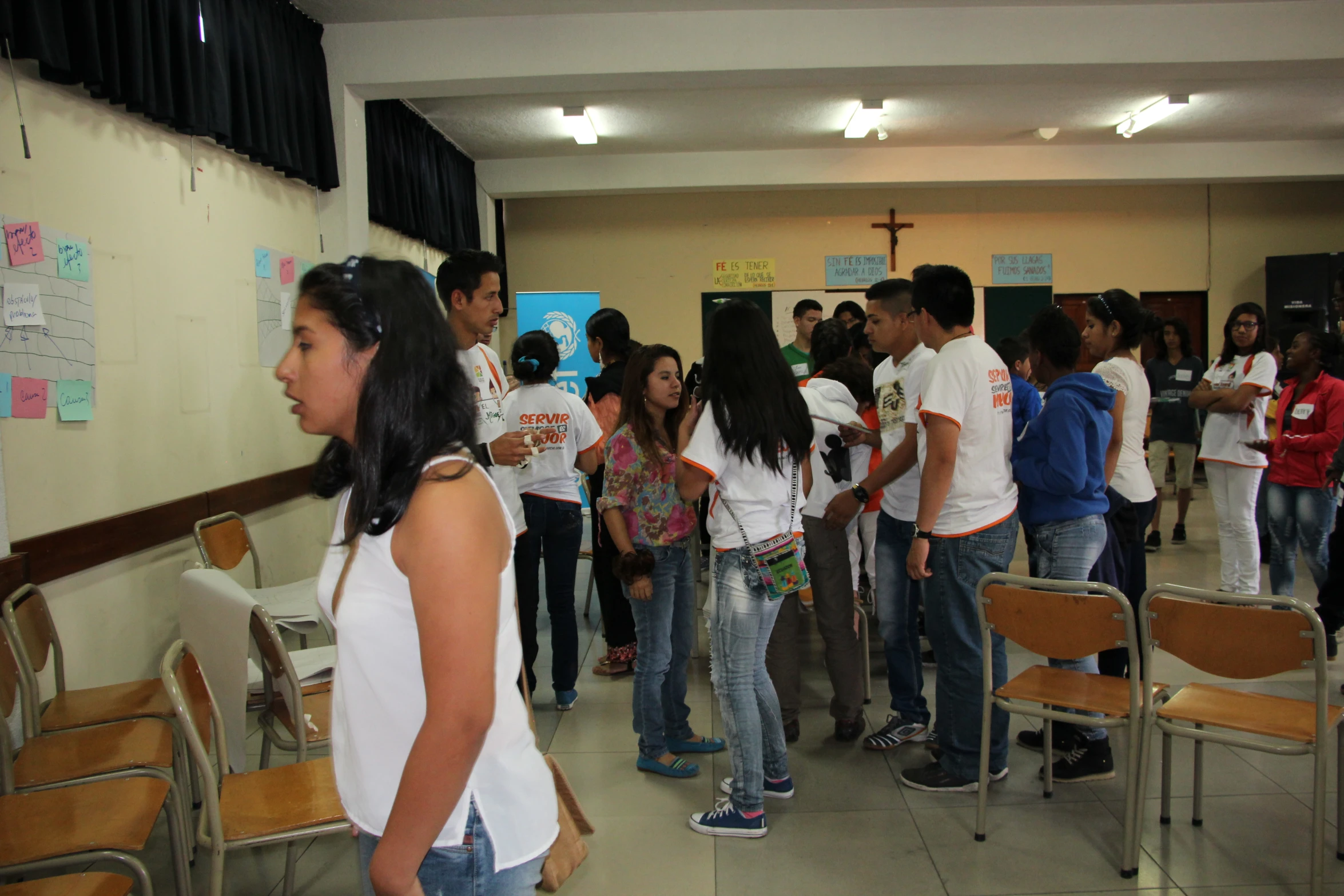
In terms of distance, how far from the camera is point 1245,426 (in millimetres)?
4262

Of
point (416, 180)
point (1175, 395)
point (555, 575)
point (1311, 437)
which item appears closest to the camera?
point (555, 575)

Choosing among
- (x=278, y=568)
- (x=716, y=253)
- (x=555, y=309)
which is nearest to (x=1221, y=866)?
(x=278, y=568)

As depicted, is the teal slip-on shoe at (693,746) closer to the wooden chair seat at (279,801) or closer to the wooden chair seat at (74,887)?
the wooden chair seat at (279,801)

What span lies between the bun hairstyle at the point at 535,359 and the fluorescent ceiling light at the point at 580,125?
3.29m

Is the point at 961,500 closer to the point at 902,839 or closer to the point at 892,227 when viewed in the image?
the point at 902,839

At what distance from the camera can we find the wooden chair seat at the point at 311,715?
7.28 feet

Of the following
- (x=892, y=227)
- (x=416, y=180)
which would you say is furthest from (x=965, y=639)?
(x=892, y=227)

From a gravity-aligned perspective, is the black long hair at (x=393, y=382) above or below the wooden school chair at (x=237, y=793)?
above

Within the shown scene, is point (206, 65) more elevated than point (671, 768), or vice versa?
point (206, 65)

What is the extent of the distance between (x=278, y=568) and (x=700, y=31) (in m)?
3.45

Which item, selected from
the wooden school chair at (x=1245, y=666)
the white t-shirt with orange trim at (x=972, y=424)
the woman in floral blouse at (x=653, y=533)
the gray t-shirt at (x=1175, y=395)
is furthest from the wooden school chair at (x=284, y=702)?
the gray t-shirt at (x=1175, y=395)

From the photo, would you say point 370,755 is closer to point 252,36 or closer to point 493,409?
point 493,409

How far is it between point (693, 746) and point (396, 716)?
7.31 ft

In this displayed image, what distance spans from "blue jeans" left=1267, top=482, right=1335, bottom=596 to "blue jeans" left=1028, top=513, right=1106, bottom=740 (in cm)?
191
